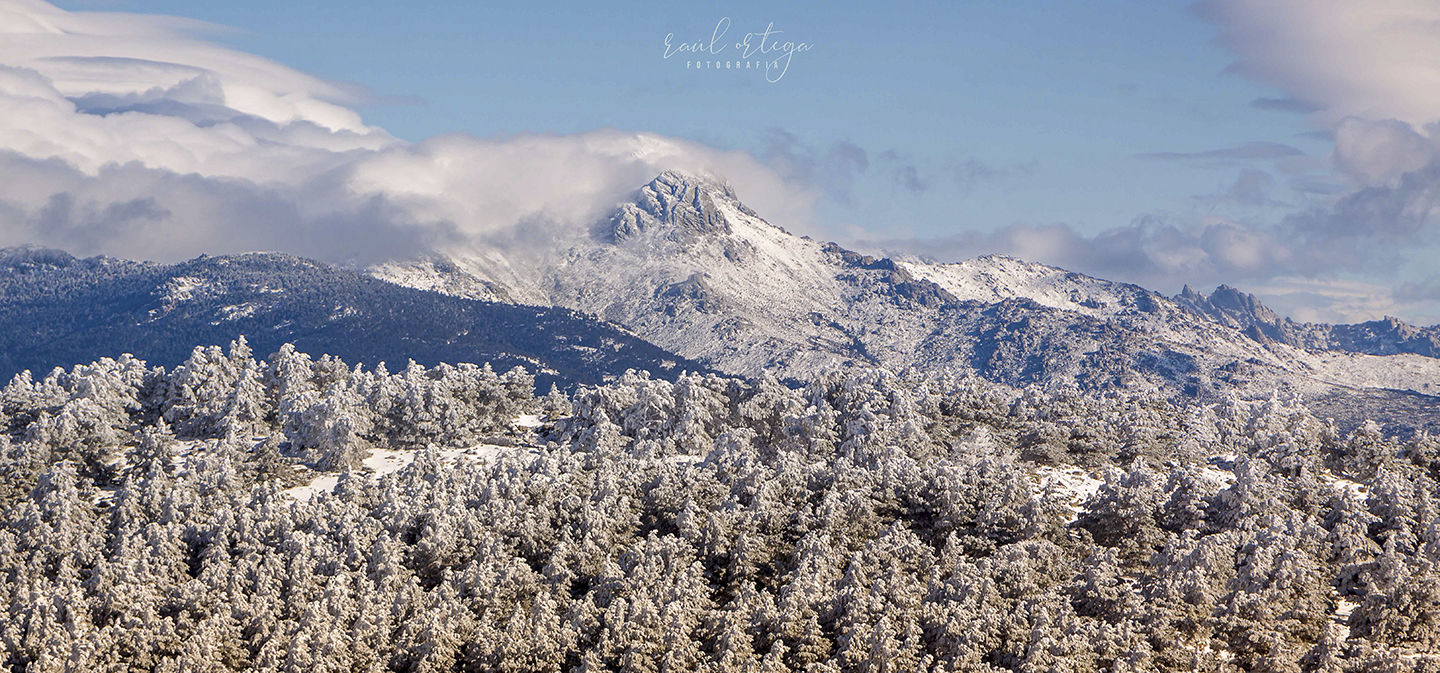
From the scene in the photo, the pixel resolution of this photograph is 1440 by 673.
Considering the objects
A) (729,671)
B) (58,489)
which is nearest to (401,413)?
(58,489)

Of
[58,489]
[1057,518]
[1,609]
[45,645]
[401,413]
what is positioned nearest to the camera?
[45,645]

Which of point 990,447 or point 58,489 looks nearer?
point 58,489

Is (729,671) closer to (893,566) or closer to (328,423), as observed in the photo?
(893,566)

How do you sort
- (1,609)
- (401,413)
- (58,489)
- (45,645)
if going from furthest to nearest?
(401,413) → (58,489) → (1,609) → (45,645)

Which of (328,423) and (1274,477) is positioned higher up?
(1274,477)

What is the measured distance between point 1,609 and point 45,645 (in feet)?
31.9

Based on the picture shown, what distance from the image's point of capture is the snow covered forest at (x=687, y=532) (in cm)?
9238

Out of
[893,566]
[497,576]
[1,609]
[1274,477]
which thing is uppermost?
[1274,477]

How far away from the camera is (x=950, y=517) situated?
4624 inches

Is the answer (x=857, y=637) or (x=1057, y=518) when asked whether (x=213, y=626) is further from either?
(x=1057, y=518)

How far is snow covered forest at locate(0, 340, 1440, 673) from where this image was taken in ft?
303

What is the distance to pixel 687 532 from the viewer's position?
4422 inches

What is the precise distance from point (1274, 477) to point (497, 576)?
72.7 meters

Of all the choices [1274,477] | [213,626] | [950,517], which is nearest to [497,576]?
[213,626]
